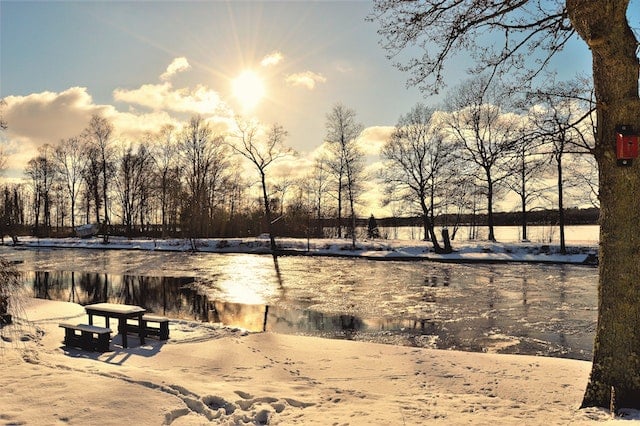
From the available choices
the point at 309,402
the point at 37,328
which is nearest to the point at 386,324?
the point at 309,402

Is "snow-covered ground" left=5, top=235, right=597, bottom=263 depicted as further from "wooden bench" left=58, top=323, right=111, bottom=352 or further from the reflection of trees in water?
"wooden bench" left=58, top=323, right=111, bottom=352

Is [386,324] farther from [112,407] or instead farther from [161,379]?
[112,407]

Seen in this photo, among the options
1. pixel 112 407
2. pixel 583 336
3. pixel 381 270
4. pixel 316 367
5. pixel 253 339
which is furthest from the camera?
pixel 381 270

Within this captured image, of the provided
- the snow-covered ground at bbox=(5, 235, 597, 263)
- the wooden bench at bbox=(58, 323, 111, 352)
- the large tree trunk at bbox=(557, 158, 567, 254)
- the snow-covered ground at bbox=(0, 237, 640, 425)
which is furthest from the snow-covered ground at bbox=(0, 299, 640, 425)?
the large tree trunk at bbox=(557, 158, 567, 254)

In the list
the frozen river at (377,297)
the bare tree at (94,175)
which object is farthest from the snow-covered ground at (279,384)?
the bare tree at (94,175)

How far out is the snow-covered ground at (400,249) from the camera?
94.7 feet

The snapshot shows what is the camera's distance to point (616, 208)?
5016mm

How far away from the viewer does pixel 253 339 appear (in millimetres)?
9516

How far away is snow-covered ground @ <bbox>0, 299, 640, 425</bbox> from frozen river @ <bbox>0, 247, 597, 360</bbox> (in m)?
1.94

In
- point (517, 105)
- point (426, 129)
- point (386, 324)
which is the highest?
point (426, 129)

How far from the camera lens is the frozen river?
35.0 ft

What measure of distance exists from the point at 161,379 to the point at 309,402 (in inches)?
74.1

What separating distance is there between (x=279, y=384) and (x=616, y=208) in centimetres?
464

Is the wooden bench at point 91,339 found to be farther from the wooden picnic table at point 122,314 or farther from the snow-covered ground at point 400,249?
the snow-covered ground at point 400,249
